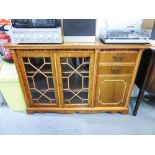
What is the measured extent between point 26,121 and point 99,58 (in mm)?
1012

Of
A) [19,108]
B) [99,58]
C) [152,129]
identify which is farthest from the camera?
[19,108]

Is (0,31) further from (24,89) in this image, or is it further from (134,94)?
(134,94)

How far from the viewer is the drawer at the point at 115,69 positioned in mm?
1378

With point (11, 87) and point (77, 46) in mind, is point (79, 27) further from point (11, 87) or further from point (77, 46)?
point (11, 87)

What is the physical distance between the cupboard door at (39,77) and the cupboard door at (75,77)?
0.09m

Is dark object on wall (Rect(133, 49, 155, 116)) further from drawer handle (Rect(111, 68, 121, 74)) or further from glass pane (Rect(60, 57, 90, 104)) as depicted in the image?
glass pane (Rect(60, 57, 90, 104))

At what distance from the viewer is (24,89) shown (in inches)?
59.9

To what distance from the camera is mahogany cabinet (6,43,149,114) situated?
1.28m

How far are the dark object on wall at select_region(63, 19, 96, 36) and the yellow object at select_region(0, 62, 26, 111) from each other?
68 cm

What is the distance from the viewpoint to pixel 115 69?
4.57 ft

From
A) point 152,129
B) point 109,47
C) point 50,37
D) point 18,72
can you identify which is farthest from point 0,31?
point 152,129

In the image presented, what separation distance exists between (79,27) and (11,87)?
2.95ft

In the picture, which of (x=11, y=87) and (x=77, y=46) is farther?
(x=11, y=87)

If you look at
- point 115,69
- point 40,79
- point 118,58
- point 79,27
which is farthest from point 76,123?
point 79,27
